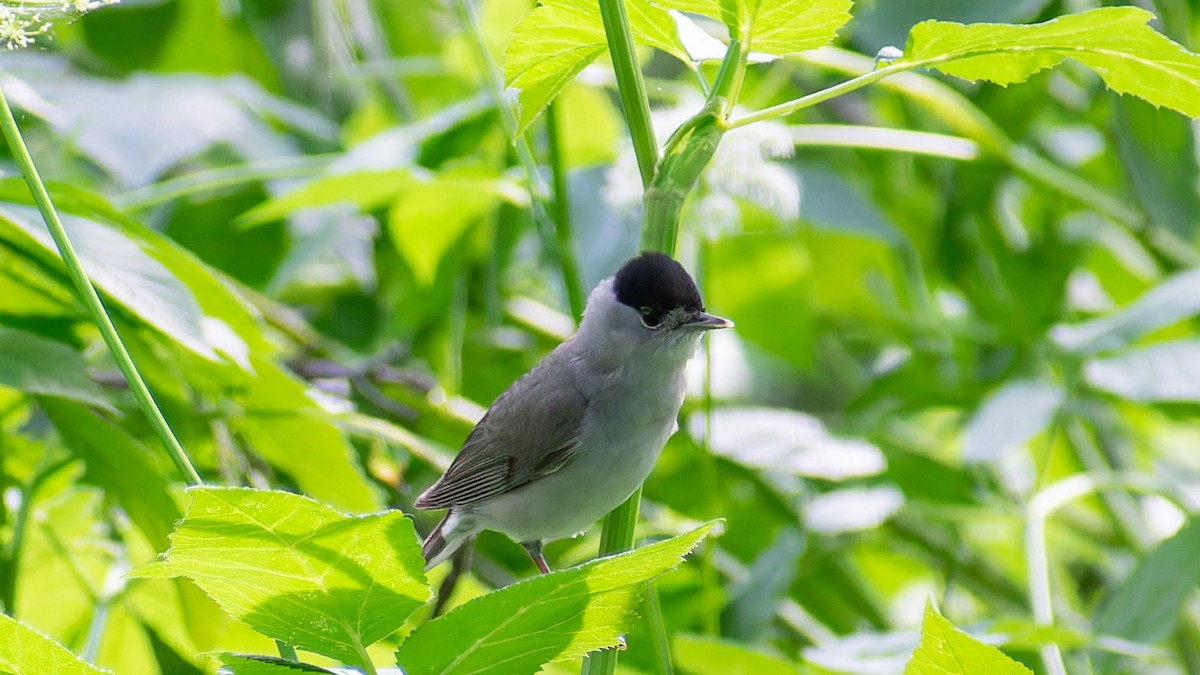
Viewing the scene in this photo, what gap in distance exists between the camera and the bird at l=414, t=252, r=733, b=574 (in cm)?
112

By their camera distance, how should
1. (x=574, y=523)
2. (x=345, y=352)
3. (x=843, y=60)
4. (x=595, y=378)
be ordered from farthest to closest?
(x=345, y=352) → (x=843, y=60) → (x=595, y=378) → (x=574, y=523)

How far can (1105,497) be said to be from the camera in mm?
1766

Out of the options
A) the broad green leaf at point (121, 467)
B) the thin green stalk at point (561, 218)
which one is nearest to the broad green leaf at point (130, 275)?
the broad green leaf at point (121, 467)

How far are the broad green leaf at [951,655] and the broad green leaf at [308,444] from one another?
1.93ft

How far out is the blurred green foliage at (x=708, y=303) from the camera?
103 cm

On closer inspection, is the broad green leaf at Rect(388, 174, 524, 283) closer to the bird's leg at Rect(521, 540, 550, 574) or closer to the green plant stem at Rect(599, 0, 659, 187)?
the bird's leg at Rect(521, 540, 550, 574)

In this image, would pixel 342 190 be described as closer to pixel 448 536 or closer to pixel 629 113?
pixel 448 536

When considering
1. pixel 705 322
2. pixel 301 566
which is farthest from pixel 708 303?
pixel 301 566

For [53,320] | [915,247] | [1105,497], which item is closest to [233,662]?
[53,320]

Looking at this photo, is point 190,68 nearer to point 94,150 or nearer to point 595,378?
point 94,150

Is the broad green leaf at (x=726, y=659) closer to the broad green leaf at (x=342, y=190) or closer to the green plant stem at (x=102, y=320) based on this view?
A: the green plant stem at (x=102, y=320)

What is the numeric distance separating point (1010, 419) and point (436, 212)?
714 mm

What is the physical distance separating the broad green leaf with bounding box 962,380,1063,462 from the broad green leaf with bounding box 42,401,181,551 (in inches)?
34.2

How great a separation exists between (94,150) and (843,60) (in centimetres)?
92
